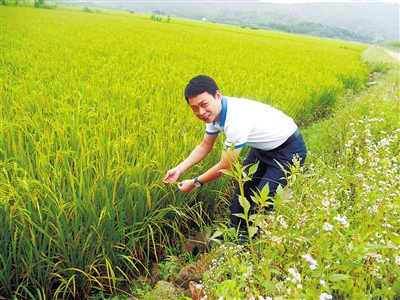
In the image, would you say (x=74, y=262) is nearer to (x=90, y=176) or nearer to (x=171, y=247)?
(x=90, y=176)

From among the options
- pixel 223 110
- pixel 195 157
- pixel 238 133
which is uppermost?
pixel 223 110

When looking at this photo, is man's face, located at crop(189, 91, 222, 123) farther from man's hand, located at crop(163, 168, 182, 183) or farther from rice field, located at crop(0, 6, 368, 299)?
rice field, located at crop(0, 6, 368, 299)

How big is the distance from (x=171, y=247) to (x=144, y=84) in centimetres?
209

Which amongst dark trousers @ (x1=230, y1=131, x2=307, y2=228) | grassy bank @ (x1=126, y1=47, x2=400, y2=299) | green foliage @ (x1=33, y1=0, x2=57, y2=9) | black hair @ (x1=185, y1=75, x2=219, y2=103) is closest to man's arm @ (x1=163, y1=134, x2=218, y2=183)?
dark trousers @ (x1=230, y1=131, x2=307, y2=228)

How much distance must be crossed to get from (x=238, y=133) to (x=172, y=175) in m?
0.56

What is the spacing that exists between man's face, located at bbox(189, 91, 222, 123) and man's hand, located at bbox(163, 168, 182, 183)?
42cm

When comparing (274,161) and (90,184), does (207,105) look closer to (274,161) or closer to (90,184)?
(274,161)

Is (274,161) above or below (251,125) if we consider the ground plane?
below

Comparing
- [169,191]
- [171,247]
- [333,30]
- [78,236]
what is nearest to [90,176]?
[78,236]

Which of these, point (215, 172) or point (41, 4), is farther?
point (41, 4)

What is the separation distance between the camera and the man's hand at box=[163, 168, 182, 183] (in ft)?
6.70

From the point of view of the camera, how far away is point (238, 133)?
182 cm

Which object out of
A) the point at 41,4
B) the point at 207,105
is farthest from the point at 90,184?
the point at 41,4

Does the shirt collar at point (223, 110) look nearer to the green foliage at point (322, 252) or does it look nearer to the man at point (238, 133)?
the man at point (238, 133)
